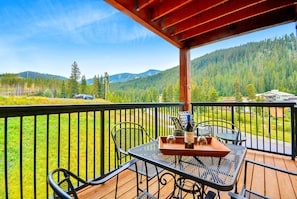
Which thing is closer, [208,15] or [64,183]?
[64,183]

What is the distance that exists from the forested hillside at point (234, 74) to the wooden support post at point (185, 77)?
40cm

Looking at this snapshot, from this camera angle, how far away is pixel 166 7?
117 inches

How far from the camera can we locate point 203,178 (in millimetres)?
884

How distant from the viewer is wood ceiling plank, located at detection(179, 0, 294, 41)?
2.76 meters

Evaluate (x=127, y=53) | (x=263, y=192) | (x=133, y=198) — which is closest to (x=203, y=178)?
(x=133, y=198)

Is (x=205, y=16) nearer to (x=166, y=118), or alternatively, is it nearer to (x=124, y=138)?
(x=166, y=118)

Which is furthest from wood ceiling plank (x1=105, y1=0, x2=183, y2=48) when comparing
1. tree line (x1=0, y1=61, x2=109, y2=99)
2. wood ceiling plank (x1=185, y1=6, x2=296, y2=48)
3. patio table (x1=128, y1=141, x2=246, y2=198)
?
patio table (x1=128, y1=141, x2=246, y2=198)

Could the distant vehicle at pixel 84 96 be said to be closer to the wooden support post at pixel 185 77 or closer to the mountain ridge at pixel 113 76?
the mountain ridge at pixel 113 76

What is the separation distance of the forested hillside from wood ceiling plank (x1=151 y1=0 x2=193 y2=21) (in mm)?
1944

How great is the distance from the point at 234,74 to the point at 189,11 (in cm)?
216

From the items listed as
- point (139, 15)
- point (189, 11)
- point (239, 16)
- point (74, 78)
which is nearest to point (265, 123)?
point (239, 16)

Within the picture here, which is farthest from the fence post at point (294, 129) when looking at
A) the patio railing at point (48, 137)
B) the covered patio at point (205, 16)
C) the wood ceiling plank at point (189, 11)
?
the wood ceiling plank at point (189, 11)

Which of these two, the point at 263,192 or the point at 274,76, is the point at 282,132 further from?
the point at 263,192

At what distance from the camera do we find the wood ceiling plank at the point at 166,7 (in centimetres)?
276
